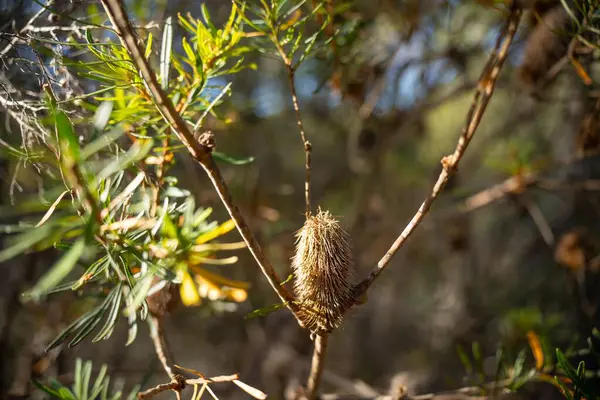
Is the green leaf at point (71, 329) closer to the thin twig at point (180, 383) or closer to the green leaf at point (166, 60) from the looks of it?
the thin twig at point (180, 383)

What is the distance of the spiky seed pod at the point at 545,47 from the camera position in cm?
80

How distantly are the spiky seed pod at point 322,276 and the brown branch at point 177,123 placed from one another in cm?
3

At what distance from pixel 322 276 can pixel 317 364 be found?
6.0 inches

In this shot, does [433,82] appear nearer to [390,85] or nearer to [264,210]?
[390,85]

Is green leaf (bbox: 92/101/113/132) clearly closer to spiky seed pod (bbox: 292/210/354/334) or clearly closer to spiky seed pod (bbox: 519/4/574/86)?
spiky seed pod (bbox: 292/210/354/334)

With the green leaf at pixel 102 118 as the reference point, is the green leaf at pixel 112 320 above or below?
below

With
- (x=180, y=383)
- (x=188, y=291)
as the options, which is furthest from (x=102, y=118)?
(x=180, y=383)

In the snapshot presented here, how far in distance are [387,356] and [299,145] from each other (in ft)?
3.58

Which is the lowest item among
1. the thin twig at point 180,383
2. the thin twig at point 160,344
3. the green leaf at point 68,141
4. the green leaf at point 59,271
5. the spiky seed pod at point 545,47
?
the thin twig at point 180,383

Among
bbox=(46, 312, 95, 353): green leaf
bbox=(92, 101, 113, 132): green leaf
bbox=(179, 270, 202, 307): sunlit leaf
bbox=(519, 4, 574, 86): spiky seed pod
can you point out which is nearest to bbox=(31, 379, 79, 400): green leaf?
bbox=(46, 312, 95, 353): green leaf

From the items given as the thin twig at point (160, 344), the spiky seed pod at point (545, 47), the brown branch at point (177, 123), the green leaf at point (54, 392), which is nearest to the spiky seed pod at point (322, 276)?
the brown branch at point (177, 123)

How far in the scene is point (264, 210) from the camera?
119 centimetres

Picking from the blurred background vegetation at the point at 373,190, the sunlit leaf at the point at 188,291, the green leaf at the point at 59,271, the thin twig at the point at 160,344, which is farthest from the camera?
the blurred background vegetation at the point at 373,190

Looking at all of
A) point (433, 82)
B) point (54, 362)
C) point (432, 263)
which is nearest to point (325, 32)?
point (433, 82)
